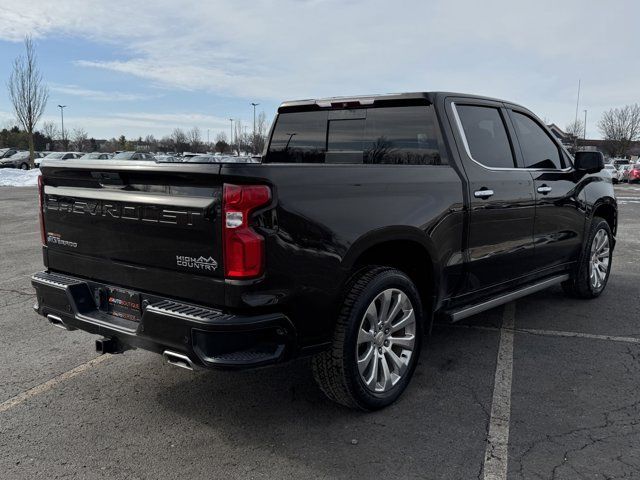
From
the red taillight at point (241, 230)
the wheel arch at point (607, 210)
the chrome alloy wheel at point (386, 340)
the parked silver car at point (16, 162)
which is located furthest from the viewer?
the parked silver car at point (16, 162)

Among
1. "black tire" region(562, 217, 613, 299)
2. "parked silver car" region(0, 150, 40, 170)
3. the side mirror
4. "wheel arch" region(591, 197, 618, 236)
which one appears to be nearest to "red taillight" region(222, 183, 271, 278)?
the side mirror

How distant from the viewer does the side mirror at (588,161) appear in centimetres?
537

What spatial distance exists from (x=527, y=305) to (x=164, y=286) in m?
4.16

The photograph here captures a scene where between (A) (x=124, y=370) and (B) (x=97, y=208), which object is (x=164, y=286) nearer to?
(B) (x=97, y=208)

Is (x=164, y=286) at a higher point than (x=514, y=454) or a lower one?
higher

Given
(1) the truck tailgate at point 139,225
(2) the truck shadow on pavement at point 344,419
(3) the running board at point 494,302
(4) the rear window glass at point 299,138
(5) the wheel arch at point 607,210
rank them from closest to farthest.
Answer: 1. (1) the truck tailgate at point 139,225
2. (2) the truck shadow on pavement at point 344,419
3. (3) the running board at point 494,302
4. (4) the rear window glass at point 299,138
5. (5) the wheel arch at point 607,210

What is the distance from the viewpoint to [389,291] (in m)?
3.48

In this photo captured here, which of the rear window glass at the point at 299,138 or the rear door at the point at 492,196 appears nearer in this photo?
the rear door at the point at 492,196

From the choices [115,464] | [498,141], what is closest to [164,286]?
[115,464]

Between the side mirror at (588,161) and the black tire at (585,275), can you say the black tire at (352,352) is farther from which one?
the black tire at (585,275)

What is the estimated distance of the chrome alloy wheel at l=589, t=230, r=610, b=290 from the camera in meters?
5.98

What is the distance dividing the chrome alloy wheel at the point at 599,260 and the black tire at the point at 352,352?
3.35 metres

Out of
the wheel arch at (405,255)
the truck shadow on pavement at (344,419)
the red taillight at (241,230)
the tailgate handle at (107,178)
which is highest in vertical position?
the tailgate handle at (107,178)

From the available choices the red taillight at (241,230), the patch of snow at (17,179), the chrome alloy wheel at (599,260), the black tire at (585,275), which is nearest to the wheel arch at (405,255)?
the red taillight at (241,230)
